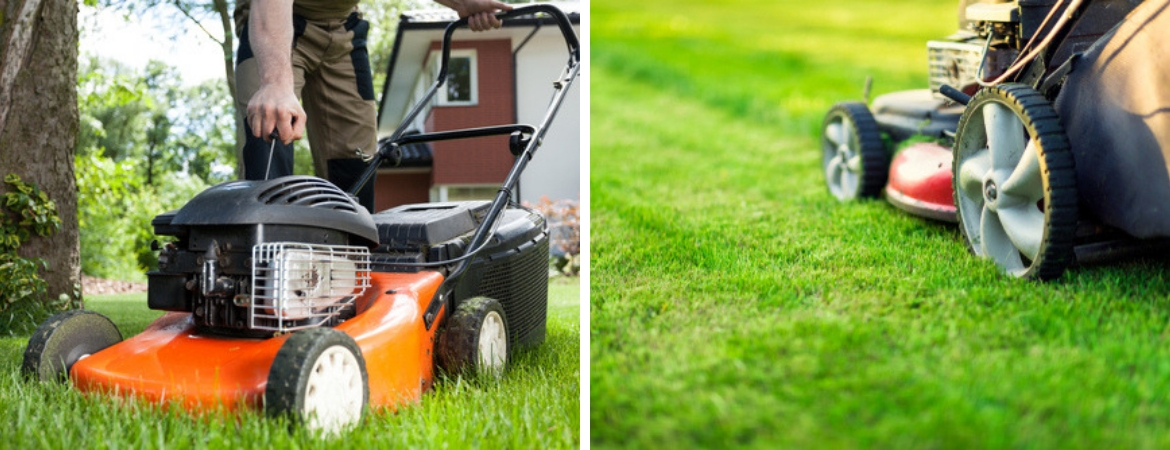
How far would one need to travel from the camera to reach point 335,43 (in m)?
2.23

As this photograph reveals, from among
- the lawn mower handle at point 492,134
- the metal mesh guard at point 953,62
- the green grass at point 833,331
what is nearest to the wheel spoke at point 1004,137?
the green grass at point 833,331

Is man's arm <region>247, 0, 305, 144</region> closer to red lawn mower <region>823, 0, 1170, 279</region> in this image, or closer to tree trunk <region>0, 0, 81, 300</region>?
red lawn mower <region>823, 0, 1170, 279</region>

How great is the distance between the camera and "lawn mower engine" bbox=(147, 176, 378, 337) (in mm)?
1471

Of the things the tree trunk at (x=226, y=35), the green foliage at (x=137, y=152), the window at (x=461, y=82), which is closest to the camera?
the tree trunk at (x=226, y=35)

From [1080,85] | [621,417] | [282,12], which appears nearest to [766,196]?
[1080,85]

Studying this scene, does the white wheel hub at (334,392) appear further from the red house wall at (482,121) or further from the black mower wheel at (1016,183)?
the red house wall at (482,121)

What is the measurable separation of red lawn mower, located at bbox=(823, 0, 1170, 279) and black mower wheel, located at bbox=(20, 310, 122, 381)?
1.70 meters

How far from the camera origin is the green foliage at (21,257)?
3255 millimetres

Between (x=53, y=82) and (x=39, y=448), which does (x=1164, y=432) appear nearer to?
(x=39, y=448)

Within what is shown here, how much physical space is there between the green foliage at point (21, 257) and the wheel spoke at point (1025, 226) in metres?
3.06

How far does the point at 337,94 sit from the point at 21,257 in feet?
6.07

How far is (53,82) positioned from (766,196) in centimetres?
253

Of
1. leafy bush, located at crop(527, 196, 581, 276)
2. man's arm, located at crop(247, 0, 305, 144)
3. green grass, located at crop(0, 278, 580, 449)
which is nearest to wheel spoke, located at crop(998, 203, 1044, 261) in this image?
green grass, located at crop(0, 278, 580, 449)

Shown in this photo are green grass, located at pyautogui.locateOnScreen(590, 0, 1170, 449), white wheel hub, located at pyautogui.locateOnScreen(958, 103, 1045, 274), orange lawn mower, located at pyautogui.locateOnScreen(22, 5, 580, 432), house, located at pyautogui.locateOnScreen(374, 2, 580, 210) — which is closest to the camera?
green grass, located at pyautogui.locateOnScreen(590, 0, 1170, 449)
